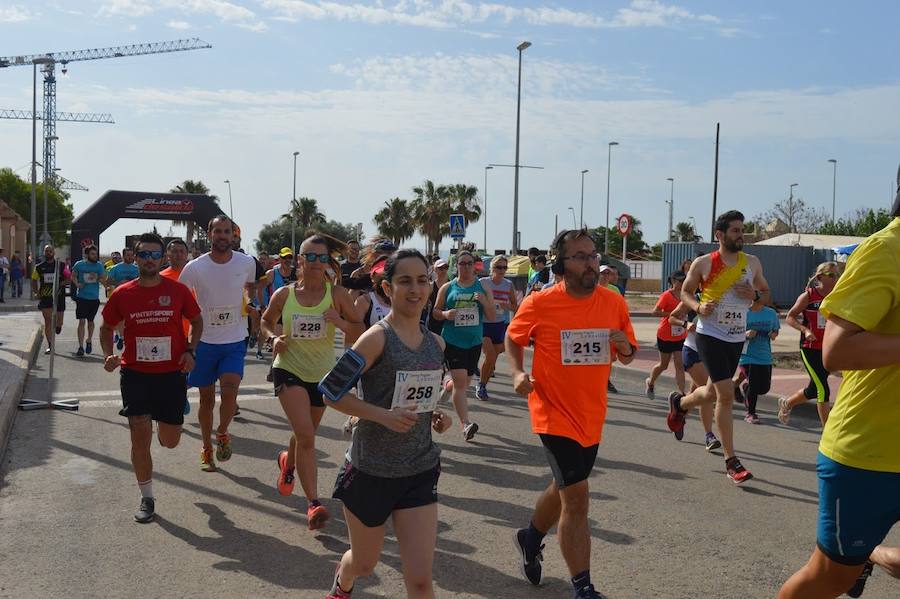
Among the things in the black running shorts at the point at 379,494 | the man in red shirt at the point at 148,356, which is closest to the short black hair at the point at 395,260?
the black running shorts at the point at 379,494

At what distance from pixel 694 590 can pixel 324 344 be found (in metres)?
2.85

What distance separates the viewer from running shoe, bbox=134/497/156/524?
20.9 ft

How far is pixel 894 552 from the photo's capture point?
13.0 feet

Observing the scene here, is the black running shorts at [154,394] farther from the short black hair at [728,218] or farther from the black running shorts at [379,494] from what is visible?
the short black hair at [728,218]

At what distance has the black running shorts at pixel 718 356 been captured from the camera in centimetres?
765

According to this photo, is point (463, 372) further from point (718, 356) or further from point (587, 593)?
point (587, 593)

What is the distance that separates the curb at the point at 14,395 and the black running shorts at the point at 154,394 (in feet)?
7.98

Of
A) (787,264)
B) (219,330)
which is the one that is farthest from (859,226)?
(219,330)

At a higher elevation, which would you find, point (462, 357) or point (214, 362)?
point (214, 362)

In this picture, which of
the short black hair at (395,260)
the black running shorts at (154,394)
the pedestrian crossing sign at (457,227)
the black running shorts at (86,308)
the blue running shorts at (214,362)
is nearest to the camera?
the short black hair at (395,260)

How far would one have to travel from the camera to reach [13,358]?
1460 centimetres

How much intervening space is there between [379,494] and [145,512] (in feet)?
10.2

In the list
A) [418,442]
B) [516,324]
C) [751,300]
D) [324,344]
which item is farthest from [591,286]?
[751,300]

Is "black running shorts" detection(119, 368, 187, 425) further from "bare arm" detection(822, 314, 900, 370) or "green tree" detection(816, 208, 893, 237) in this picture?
"green tree" detection(816, 208, 893, 237)
